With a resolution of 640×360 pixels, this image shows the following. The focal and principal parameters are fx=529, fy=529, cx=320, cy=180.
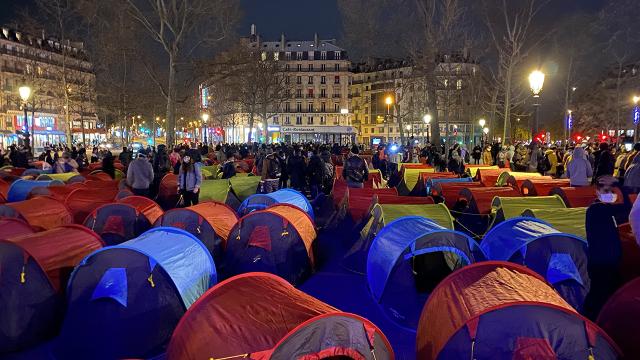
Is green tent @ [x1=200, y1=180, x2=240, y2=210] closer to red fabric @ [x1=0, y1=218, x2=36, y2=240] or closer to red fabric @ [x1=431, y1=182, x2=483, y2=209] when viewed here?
red fabric @ [x1=431, y1=182, x2=483, y2=209]

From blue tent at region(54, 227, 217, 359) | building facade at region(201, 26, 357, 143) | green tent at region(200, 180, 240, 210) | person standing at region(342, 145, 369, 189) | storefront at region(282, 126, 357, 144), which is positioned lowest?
blue tent at region(54, 227, 217, 359)

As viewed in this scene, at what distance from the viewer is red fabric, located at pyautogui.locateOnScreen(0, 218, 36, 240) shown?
24.3 ft

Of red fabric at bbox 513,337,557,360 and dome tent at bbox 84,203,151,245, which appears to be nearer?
red fabric at bbox 513,337,557,360

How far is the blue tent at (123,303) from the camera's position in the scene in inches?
230

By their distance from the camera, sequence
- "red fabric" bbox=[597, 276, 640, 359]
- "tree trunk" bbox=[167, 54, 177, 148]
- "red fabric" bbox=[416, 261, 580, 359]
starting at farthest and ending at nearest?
1. "tree trunk" bbox=[167, 54, 177, 148]
2. "red fabric" bbox=[597, 276, 640, 359]
3. "red fabric" bbox=[416, 261, 580, 359]

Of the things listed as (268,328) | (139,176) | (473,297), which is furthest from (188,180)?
(473,297)

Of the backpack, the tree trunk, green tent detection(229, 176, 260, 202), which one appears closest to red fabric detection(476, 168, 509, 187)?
the backpack

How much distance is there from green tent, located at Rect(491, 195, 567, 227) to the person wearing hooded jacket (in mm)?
2744

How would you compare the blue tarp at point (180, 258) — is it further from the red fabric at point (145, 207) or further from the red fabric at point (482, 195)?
the red fabric at point (482, 195)

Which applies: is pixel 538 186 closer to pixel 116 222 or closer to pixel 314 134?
pixel 116 222

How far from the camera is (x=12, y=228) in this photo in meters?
7.59

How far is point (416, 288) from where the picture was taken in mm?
7566

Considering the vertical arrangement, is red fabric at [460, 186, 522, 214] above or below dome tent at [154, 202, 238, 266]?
above

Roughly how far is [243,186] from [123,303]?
8010 mm
